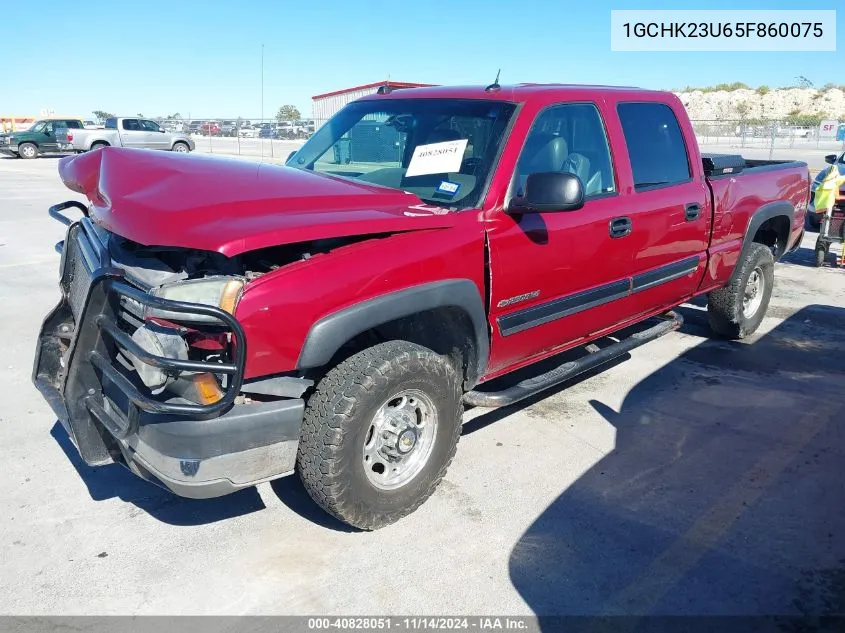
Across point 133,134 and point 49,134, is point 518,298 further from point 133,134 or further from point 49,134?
point 49,134

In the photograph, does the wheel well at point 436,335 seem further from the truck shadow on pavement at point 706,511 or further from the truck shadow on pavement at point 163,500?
the truck shadow on pavement at point 163,500

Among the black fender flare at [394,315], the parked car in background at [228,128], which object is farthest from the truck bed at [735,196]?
the parked car in background at [228,128]

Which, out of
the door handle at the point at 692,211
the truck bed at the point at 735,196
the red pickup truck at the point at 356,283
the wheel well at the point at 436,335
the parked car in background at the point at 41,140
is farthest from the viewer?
the parked car in background at the point at 41,140

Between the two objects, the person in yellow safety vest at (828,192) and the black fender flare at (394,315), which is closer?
the black fender flare at (394,315)

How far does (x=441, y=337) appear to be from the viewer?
348cm

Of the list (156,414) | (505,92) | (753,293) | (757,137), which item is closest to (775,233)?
(753,293)

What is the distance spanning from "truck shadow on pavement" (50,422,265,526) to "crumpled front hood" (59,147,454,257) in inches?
52.8

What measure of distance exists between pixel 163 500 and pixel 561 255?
7.68 feet

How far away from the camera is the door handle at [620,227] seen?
4093mm

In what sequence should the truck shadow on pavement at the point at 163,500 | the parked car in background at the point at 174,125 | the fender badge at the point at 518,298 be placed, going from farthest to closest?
the parked car in background at the point at 174,125 < the fender badge at the point at 518,298 < the truck shadow on pavement at the point at 163,500

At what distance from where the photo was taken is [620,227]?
4.14m

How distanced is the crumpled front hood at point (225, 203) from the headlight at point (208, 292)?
160 millimetres

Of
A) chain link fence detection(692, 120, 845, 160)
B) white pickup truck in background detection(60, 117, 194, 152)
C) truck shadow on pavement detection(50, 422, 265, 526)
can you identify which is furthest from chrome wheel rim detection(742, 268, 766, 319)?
chain link fence detection(692, 120, 845, 160)

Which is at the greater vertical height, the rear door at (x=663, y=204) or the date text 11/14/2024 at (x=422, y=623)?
the rear door at (x=663, y=204)
